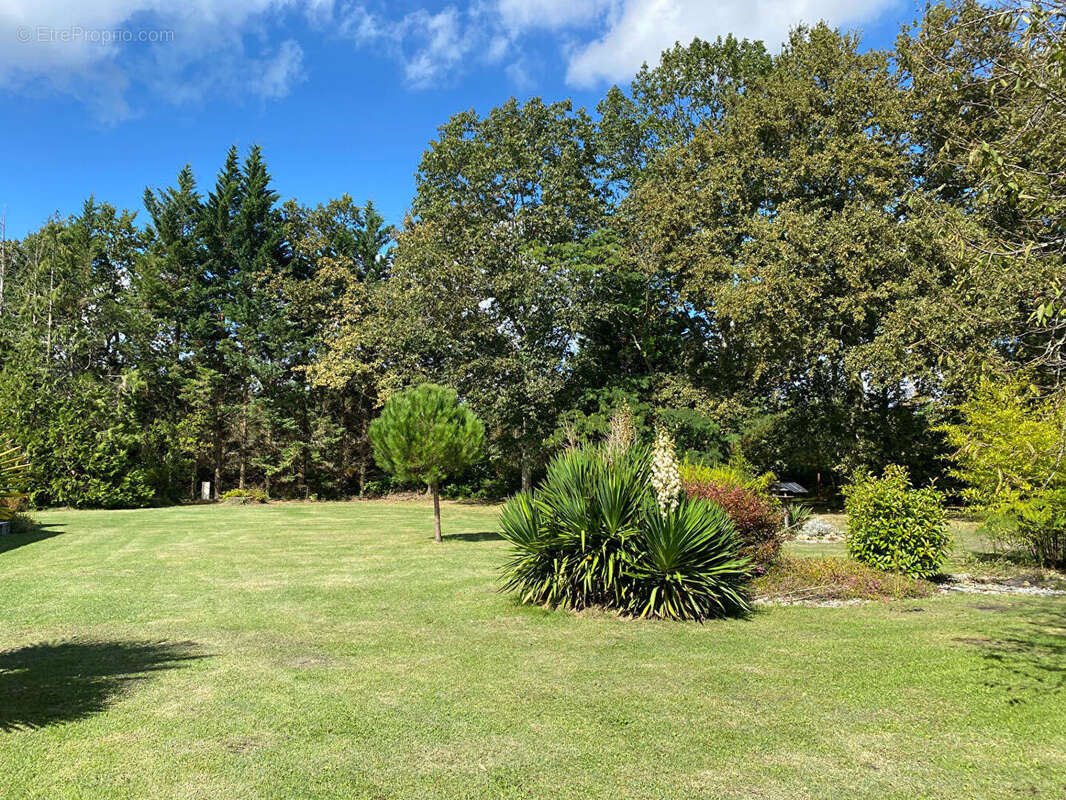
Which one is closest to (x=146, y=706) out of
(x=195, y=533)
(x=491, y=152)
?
(x=195, y=533)

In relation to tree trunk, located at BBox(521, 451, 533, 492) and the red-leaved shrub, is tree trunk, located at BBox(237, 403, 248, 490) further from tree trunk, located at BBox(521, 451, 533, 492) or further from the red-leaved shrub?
the red-leaved shrub

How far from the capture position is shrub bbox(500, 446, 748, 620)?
7973 mm

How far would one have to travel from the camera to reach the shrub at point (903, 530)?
10016 mm

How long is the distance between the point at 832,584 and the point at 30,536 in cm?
1727

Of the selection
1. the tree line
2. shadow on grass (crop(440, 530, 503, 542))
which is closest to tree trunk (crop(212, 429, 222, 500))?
the tree line

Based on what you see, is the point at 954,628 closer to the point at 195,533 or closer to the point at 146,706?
the point at 146,706

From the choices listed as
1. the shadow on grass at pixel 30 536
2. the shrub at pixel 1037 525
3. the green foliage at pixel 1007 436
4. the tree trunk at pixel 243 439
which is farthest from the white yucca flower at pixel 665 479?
the tree trunk at pixel 243 439

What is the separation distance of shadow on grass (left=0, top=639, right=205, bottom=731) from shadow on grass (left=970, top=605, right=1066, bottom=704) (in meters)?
6.89

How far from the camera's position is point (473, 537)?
17.4 m

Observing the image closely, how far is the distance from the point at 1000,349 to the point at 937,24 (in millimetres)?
9200

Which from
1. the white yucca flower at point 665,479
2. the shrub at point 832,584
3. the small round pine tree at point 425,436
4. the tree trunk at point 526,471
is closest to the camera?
the white yucca flower at point 665,479

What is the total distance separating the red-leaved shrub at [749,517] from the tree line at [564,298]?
7273mm

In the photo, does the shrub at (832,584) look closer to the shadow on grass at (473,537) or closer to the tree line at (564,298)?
the tree line at (564,298)

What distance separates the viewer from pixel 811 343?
20719 millimetres
